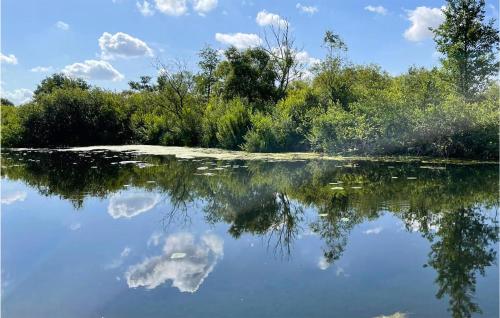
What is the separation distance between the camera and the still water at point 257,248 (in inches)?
141

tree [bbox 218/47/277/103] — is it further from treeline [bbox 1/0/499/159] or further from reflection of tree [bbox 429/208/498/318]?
reflection of tree [bbox 429/208/498/318]

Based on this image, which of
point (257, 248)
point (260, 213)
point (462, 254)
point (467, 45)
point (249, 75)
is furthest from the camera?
point (249, 75)

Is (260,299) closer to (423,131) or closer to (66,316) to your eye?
(66,316)

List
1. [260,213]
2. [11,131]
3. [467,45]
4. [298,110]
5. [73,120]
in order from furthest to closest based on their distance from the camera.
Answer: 1. [73,120]
2. [11,131]
3. [298,110]
4. [467,45]
5. [260,213]

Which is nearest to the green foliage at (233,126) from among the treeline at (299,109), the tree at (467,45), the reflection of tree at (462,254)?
the treeline at (299,109)

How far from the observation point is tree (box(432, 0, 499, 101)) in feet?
51.5

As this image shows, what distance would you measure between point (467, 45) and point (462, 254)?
1383 centimetres

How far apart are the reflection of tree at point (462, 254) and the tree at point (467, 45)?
36.5 feet

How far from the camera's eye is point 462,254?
4602mm

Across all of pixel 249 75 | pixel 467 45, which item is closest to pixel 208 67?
pixel 249 75

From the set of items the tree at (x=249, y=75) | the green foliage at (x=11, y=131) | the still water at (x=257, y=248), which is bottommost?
the still water at (x=257, y=248)

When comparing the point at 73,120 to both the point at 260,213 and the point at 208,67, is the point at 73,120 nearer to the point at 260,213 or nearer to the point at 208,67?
the point at 208,67

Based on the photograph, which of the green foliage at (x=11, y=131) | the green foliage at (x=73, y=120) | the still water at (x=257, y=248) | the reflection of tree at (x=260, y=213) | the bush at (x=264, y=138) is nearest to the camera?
the still water at (x=257, y=248)

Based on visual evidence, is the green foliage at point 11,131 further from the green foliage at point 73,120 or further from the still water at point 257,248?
the still water at point 257,248
